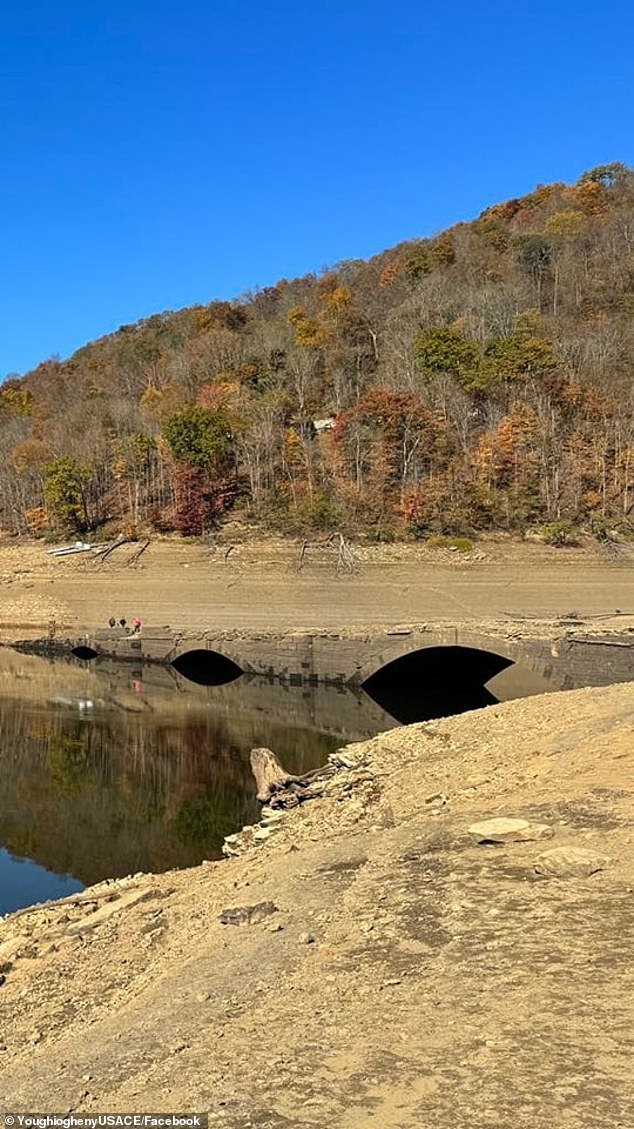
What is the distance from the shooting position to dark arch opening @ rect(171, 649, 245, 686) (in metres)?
32.3

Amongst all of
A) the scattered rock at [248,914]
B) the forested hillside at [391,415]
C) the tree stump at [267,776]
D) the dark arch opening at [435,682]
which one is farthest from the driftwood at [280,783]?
the forested hillside at [391,415]

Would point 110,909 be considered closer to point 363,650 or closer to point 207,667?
point 363,650

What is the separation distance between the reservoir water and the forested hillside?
1332 cm

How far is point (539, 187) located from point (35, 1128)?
331ft

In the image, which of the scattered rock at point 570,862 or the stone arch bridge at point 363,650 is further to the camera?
the stone arch bridge at point 363,650

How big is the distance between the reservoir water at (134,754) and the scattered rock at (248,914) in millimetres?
5035

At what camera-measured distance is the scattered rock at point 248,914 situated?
7.43 m

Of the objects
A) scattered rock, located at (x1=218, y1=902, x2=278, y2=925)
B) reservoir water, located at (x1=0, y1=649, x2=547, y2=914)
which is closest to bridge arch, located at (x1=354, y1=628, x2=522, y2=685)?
reservoir water, located at (x1=0, y1=649, x2=547, y2=914)

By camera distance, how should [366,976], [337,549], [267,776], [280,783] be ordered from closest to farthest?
[366,976] < [280,783] < [267,776] < [337,549]

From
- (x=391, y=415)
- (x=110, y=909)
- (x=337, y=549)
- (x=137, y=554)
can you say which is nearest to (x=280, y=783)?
(x=110, y=909)

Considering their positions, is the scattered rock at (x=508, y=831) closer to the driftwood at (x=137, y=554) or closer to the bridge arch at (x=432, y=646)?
the bridge arch at (x=432, y=646)

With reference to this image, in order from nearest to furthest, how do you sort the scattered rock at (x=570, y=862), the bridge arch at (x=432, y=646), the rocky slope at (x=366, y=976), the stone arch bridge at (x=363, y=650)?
the rocky slope at (x=366, y=976), the scattered rock at (x=570, y=862), the stone arch bridge at (x=363, y=650), the bridge arch at (x=432, y=646)

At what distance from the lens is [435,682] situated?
32250mm

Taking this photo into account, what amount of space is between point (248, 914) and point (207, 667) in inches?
1087
